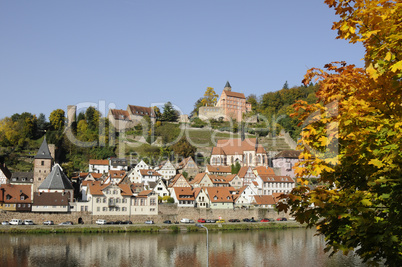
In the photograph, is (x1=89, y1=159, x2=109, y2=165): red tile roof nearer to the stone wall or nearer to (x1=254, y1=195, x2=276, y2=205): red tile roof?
the stone wall

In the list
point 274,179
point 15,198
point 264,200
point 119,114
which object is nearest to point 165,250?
point 15,198

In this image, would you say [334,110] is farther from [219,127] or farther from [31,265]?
[219,127]

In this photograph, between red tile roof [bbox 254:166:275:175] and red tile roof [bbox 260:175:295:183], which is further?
red tile roof [bbox 254:166:275:175]

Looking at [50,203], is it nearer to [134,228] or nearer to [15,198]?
[15,198]

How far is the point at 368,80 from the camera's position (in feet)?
22.5

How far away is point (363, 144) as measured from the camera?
262 inches

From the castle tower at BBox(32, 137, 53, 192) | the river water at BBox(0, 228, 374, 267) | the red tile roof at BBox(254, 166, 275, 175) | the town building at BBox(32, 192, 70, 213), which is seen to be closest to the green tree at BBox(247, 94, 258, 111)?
the red tile roof at BBox(254, 166, 275, 175)

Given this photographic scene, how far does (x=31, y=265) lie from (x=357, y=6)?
93.7 ft

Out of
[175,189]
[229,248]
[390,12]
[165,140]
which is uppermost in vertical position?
[165,140]

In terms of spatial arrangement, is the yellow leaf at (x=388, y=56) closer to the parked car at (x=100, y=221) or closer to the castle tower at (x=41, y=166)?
the parked car at (x=100, y=221)

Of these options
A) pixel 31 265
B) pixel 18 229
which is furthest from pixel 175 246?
pixel 18 229

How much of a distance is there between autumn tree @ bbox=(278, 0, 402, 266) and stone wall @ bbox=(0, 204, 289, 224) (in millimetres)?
42823

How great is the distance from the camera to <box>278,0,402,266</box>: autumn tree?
20.5 ft

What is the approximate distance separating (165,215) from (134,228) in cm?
587
